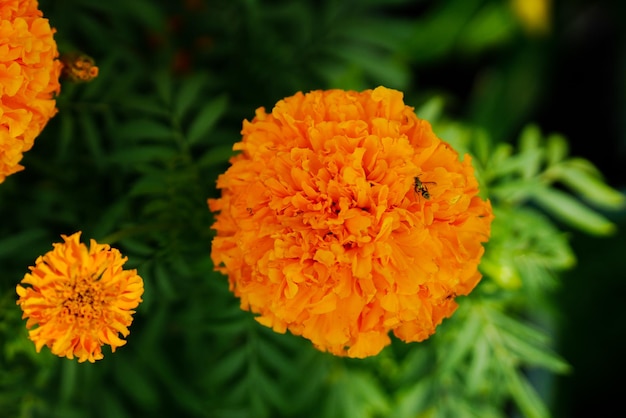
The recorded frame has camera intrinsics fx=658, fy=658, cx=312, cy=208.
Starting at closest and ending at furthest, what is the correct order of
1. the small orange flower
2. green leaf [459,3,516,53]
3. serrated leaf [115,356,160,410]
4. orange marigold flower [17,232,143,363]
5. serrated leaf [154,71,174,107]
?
orange marigold flower [17,232,143,363] < the small orange flower < serrated leaf [154,71,174,107] < serrated leaf [115,356,160,410] < green leaf [459,3,516,53]

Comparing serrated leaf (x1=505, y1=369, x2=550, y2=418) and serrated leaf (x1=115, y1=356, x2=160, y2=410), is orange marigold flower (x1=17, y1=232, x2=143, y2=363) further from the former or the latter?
serrated leaf (x1=505, y1=369, x2=550, y2=418)

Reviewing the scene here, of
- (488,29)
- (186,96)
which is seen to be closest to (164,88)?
(186,96)

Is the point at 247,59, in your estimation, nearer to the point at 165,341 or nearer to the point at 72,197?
the point at 72,197

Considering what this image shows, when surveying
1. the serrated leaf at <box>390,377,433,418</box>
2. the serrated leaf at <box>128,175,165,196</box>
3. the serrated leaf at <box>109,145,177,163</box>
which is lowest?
the serrated leaf at <box>390,377,433,418</box>

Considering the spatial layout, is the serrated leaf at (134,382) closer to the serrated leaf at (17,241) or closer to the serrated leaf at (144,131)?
the serrated leaf at (17,241)

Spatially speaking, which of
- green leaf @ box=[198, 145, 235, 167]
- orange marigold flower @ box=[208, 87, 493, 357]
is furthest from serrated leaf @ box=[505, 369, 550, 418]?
green leaf @ box=[198, 145, 235, 167]

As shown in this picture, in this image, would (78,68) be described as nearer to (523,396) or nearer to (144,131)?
(144,131)

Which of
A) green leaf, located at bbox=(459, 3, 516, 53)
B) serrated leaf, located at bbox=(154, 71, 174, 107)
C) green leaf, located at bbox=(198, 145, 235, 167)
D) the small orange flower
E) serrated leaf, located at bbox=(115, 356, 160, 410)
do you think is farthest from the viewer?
green leaf, located at bbox=(459, 3, 516, 53)
